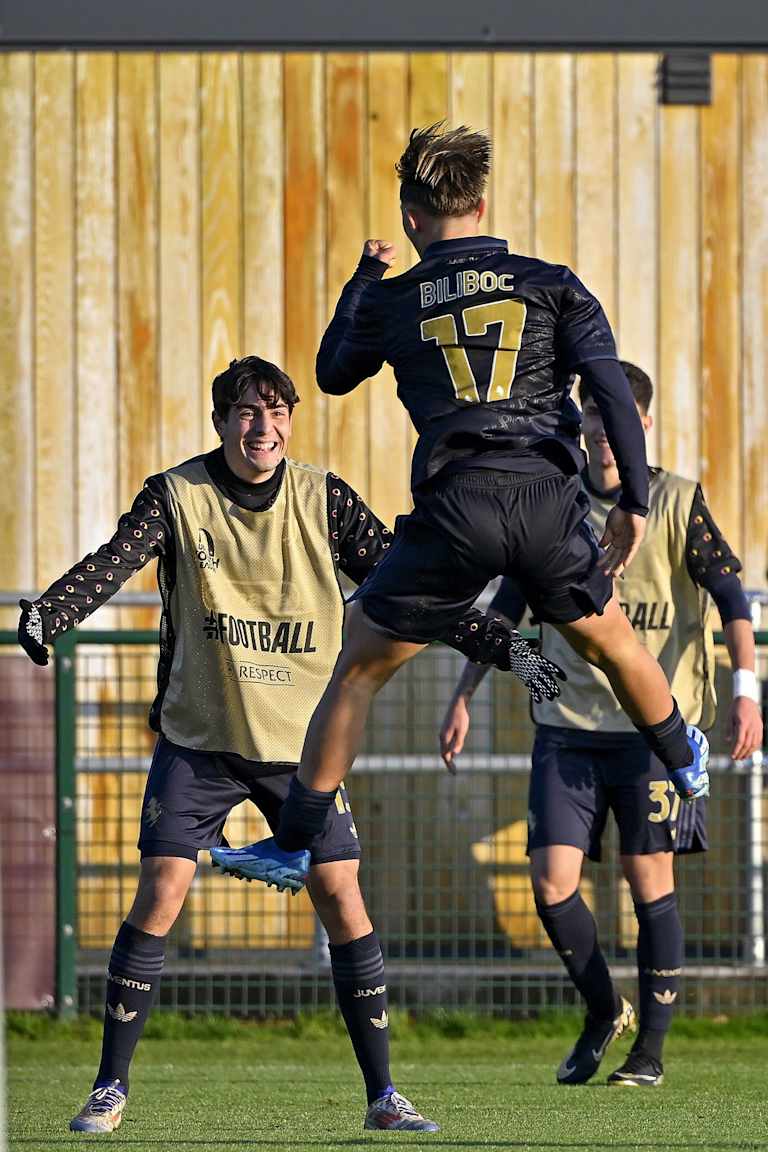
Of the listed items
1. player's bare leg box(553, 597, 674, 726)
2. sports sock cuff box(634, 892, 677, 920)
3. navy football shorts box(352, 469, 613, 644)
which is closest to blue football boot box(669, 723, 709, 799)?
player's bare leg box(553, 597, 674, 726)

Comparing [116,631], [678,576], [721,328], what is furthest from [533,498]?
[721,328]

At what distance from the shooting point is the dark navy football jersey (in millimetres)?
4082

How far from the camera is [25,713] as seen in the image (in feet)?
26.0

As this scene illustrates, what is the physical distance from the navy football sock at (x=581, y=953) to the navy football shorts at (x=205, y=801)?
121 cm

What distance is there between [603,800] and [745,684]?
26.1 inches

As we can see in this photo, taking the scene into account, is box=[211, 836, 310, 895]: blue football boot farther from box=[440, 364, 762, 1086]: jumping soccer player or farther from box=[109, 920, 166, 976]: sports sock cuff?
box=[440, 364, 762, 1086]: jumping soccer player

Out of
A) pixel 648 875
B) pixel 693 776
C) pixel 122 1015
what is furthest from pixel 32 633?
pixel 648 875

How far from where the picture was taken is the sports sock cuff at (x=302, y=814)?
4.32m

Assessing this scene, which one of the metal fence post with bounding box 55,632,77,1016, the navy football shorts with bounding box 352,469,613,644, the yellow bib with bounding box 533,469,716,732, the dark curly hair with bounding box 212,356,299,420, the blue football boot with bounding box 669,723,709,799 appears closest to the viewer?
the navy football shorts with bounding box 352,469,613,644

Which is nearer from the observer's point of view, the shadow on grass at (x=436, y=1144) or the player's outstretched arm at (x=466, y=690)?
the shadow on grass at (x=436, y=1144)

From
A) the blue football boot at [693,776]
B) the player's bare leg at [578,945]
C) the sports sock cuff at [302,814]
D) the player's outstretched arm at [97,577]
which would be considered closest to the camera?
the sports sock cuff at [302,814]

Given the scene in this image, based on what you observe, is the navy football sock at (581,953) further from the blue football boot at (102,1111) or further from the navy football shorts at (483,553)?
the navy football shorts at (483,553)

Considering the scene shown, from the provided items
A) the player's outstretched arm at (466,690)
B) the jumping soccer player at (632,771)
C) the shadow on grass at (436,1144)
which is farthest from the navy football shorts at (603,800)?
the shadow on grass at (436,1144)

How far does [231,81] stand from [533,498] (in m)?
4.98
